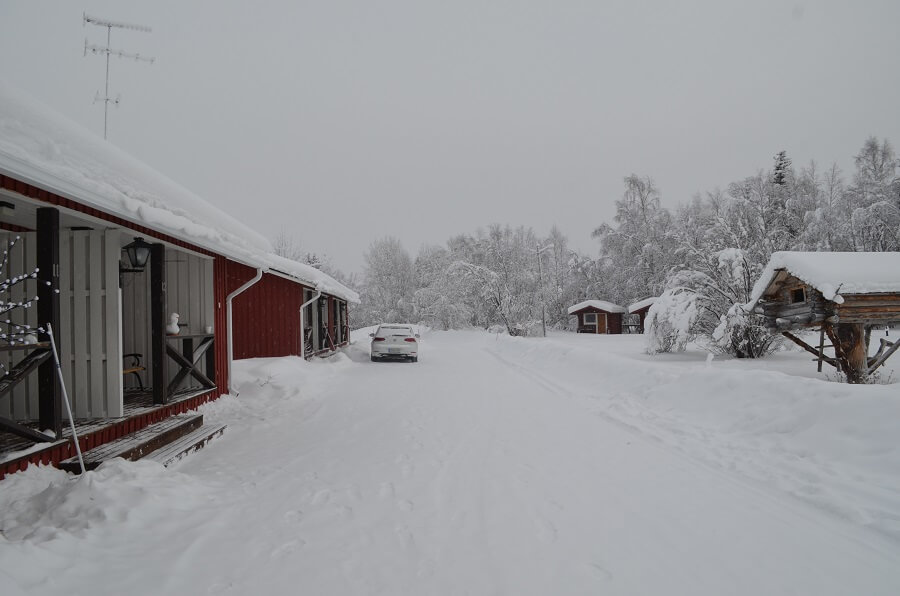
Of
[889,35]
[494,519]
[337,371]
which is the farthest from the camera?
[889,35]

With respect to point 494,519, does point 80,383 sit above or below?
A: above

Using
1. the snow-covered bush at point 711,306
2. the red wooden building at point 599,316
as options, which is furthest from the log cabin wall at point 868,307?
the red wooden building at point 599,316

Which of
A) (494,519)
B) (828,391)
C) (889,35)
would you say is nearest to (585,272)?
(889,35)

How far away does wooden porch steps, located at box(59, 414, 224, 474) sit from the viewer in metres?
4.11

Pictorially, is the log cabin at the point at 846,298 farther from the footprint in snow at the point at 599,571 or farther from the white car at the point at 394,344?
the white car at the point at 394,344

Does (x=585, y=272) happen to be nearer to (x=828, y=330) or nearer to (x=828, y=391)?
(x=828, y=330)

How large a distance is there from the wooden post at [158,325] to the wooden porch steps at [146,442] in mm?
450

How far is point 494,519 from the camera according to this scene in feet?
11.3

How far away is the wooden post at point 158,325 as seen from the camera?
19.7 feet

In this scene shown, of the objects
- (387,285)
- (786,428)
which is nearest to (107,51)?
(786,428)

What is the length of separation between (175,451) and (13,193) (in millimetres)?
2868

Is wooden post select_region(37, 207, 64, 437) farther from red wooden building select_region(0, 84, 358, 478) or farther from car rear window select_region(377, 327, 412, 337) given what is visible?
car rear window select_region(377, 327, 412, 337)

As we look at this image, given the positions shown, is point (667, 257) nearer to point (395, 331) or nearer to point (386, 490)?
point (395, 331)

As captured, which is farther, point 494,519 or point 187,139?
point 187,139
